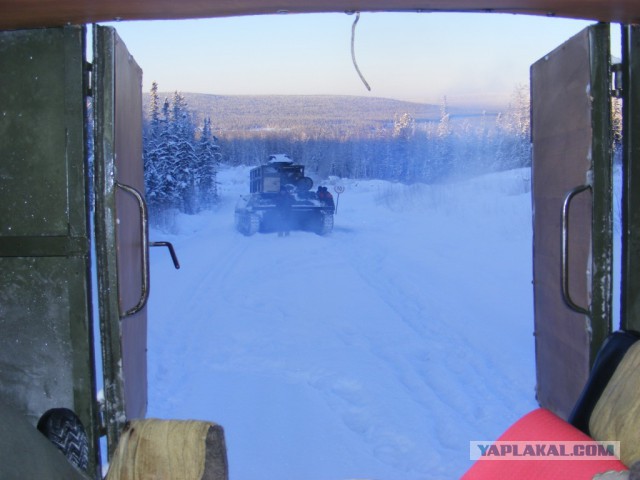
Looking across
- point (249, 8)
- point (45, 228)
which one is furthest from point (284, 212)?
point (249, 8)

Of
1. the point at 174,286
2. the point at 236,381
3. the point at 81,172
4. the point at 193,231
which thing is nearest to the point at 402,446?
the point at 236,381

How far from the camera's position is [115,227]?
283 centimetres

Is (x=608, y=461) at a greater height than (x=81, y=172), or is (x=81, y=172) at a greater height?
(x=81, y=172)

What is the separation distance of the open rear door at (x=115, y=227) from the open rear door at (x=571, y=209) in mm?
1989

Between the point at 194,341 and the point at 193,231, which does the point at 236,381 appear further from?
the point at 193,231

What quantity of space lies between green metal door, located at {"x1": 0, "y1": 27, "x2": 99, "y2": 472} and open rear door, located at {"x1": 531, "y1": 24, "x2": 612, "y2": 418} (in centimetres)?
217

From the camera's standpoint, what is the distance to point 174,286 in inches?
432

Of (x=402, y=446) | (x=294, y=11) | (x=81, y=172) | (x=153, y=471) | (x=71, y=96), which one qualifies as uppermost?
(x=294, y=11)

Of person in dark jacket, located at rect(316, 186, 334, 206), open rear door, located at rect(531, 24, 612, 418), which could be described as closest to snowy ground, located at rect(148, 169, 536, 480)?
open rear door, located at rect(531, 24, 612, 418)

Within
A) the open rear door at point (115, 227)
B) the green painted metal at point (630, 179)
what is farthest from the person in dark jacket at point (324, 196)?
the green painted metal at point (630, 179)

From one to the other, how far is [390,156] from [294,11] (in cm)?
3384

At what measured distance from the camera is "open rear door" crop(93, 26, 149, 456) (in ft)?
9.12

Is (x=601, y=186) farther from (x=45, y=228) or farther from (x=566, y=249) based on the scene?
(x=45, y=228)

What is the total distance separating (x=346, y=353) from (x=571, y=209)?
140 inches
